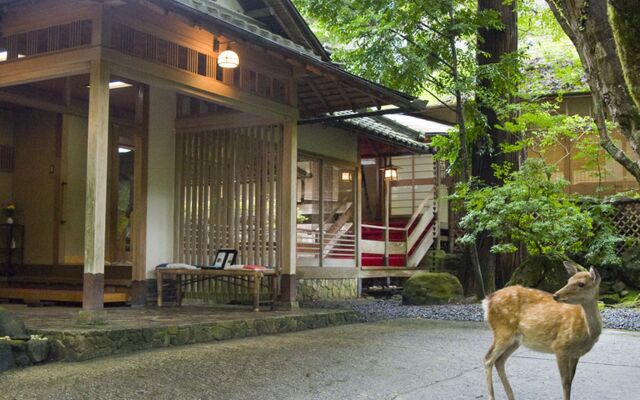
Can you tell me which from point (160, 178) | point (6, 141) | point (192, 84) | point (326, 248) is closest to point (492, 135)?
point (326, 248)

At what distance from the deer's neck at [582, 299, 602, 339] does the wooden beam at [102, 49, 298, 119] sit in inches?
226

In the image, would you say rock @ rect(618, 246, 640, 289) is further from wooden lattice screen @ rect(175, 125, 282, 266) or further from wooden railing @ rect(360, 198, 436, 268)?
wooden lattice screen @ rect(175, 125, 282, 266)

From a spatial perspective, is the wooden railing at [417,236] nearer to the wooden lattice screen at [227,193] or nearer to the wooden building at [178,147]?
the wooden building at [178,147]

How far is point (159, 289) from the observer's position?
1016cm


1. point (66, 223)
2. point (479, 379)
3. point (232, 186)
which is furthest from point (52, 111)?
point (479, 379)

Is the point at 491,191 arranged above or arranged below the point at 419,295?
above

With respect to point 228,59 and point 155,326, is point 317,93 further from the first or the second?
point 155,326

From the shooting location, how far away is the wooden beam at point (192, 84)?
770cm

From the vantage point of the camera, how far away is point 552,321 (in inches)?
173

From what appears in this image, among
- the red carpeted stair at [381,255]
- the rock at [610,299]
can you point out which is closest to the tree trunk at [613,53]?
the rock at [610,299]

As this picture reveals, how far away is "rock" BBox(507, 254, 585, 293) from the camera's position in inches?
481

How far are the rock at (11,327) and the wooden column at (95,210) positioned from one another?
715 millimetres

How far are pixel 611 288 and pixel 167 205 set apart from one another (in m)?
9.72

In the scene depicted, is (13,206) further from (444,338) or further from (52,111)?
(444,338)
